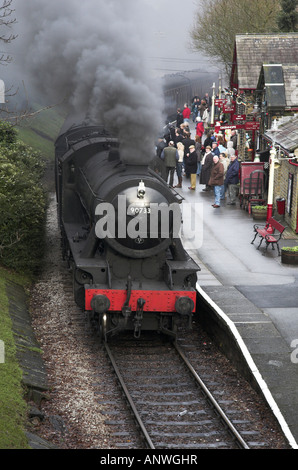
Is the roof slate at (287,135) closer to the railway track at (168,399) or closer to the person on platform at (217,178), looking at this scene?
the person on platform at (217,178)

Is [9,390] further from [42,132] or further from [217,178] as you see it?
[42,132]

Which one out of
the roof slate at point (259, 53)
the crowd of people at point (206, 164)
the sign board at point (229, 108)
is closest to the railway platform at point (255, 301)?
the crowd of people at point (206, 164)

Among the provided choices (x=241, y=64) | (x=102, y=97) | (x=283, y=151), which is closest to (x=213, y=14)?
(x=241, y=64)

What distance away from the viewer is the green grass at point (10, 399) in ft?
24.8

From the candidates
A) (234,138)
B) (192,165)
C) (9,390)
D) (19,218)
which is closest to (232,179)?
(192,165)

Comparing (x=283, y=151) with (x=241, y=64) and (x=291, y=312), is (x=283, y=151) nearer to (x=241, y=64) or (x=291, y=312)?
(x=291, y=312)

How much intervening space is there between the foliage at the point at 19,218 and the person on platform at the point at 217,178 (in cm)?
692

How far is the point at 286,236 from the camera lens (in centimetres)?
1806

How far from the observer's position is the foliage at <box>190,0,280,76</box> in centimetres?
4712

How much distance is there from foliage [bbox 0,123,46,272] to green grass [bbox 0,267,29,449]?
3.29 meters

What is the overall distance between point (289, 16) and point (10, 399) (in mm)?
33602

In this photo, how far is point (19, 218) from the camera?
1482cm

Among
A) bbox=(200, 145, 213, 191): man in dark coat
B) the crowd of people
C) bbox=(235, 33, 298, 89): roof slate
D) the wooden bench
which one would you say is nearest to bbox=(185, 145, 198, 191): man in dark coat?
the crowd of people

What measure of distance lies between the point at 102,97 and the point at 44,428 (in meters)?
6.33
